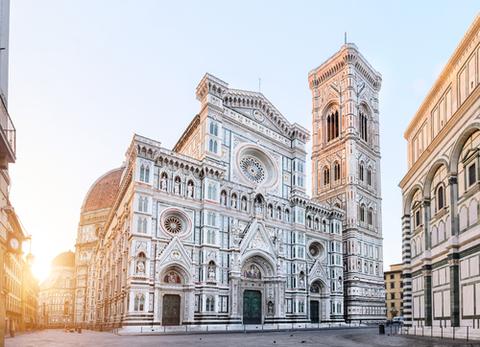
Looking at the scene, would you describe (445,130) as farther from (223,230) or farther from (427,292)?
(223,230)

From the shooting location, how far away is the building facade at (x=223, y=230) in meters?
48.2

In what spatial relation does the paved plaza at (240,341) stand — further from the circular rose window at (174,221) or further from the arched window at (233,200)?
the arched window at (233,200)

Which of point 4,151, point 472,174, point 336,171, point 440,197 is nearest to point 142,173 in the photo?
point 440,197

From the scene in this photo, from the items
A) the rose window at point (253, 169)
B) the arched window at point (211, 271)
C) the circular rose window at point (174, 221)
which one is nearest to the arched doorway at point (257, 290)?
the arched window at point (211, 271)

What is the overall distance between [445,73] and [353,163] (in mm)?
45630

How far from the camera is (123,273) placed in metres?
50.5

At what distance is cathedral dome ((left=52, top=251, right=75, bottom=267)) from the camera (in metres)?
118

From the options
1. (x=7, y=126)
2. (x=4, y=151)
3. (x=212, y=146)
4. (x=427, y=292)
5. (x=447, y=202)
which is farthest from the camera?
(x=212, y=146)

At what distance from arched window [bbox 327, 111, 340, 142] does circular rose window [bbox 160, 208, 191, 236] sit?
37691 mm

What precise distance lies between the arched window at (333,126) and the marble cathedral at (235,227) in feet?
4.61

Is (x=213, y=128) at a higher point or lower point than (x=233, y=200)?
higher

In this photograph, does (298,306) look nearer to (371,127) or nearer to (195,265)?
(195,265)

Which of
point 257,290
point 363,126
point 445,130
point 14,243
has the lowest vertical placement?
point 257,290

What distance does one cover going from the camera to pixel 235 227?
182ft
